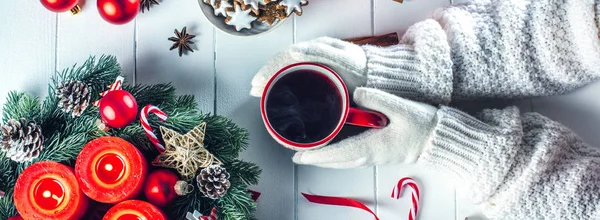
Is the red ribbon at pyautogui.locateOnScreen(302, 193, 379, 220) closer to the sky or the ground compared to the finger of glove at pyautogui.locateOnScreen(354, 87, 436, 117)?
Result: closer to the ground

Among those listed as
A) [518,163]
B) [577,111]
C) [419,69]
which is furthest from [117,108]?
[577,111]

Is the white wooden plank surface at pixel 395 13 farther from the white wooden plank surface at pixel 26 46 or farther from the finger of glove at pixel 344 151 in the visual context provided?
the white wooden plank surface at pixel 26 46

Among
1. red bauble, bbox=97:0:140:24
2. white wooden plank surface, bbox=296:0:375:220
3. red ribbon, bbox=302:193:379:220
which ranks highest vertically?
red bauble, bbox=97:0:140:24

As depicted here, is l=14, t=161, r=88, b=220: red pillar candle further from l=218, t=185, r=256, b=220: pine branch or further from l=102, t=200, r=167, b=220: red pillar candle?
l=218, t=185, r=256, b=220: pine branch

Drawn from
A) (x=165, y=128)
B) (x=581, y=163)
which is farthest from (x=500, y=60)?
(x=165, y=128)

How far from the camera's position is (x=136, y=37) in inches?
31.8

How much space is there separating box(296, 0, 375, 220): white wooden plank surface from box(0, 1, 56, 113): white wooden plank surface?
0.38 meters

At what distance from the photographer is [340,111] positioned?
684 mm

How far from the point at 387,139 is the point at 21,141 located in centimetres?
47

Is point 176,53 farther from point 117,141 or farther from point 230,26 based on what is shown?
point 117,141

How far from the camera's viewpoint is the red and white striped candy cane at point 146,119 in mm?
659

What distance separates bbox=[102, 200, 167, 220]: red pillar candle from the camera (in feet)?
2.05

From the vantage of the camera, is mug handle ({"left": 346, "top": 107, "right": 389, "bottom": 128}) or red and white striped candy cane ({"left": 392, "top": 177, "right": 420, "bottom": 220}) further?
red and white striped candy cane ({"left": 392, "top": 177, "right": 420, "bottom": 220})

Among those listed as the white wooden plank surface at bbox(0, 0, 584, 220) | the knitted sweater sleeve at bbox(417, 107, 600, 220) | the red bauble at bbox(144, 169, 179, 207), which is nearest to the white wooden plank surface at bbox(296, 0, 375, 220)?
the white wooden plank surface at bbox(0, 0, 584, 220)
